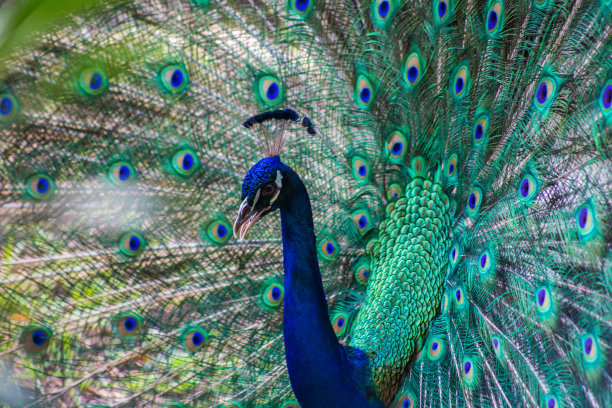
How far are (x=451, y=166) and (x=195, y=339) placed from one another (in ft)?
3.27

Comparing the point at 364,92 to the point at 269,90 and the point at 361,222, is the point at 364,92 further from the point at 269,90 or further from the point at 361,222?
the point at 361,222

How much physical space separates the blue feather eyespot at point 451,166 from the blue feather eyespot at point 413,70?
10.3 inches

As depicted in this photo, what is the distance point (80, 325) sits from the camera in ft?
5.90

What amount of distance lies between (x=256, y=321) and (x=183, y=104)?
0.75 m

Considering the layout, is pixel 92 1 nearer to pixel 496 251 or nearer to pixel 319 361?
pixel 319 361

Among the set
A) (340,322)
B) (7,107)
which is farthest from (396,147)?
(7,107)

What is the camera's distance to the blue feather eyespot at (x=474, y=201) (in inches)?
68.0

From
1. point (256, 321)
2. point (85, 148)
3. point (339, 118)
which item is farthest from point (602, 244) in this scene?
point (85, 148)

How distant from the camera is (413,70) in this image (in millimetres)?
1807

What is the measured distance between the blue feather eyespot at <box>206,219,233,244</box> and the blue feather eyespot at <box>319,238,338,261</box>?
0.31m

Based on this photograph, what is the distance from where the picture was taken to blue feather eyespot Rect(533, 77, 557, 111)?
4.83 feet

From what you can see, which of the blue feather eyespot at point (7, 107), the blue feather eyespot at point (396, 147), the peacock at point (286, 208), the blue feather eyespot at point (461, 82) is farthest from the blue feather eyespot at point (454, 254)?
the blue feather eyespot at point (7, 107)

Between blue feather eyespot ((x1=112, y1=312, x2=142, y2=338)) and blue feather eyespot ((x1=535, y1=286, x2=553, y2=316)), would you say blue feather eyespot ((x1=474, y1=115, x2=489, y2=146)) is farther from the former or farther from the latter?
blue feather eyespot ((x1=112, y1=312, x2=142, y2=338))

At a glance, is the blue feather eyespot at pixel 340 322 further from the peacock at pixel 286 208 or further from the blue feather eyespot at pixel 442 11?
the blue feather eyespot at pixel 442 11
